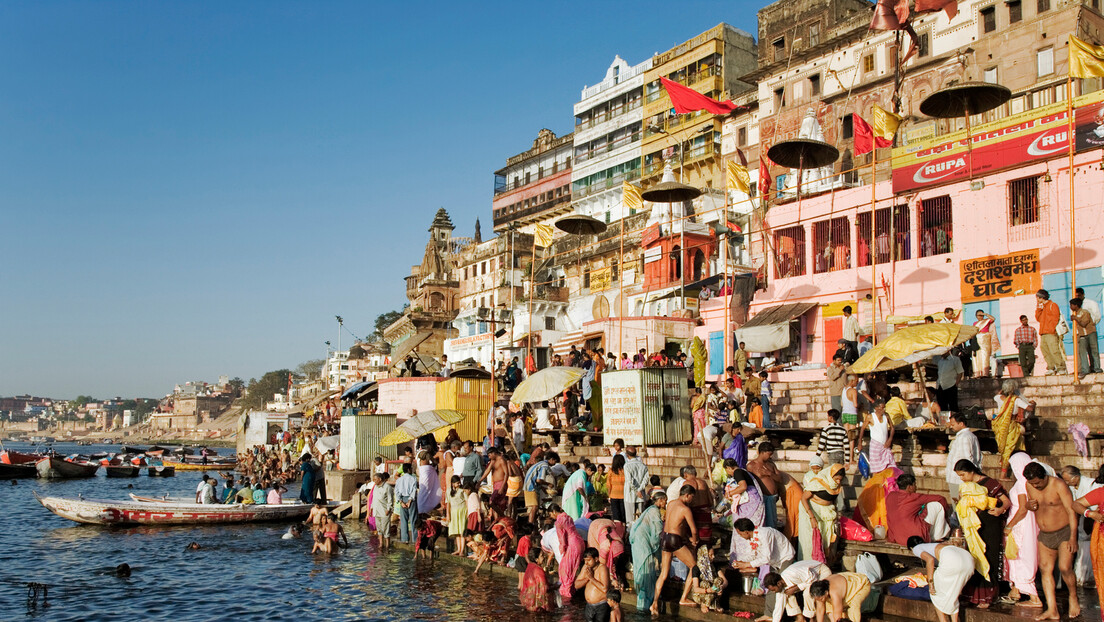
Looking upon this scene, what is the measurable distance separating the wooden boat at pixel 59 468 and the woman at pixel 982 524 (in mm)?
48253

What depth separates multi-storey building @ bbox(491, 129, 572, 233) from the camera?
188 ft

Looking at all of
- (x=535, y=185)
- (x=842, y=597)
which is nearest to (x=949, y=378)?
(x=842, y=597)

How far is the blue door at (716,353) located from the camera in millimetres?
26688

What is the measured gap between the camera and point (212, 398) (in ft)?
557

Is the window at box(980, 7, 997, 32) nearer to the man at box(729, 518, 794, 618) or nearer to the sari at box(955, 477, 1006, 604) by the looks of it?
the sari at box(955, 477, 1006, 604)

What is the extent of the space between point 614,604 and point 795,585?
2171 millimetres

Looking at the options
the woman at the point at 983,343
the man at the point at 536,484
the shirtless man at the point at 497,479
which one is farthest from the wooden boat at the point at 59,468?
the woman at the point at 983,343

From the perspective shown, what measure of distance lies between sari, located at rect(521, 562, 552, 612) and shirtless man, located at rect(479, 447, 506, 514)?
3.83 m

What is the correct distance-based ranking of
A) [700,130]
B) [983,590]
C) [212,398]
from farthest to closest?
[212,398], [700,130], [983,590]

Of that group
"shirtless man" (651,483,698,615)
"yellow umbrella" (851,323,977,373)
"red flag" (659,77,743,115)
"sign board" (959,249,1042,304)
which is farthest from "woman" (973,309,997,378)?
"red flag" (659,77,743,115)

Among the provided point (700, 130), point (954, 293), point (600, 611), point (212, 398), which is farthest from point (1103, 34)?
point (212, 398)

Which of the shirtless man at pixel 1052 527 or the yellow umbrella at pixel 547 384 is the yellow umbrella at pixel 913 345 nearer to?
the shirtless man at pixel 1052 527

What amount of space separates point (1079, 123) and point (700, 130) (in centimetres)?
2599

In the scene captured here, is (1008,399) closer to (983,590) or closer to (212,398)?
(983,590)
